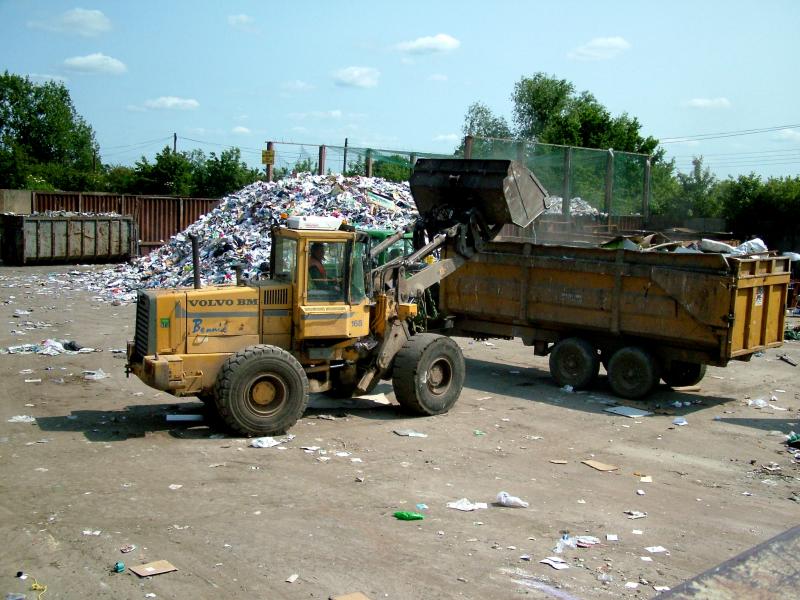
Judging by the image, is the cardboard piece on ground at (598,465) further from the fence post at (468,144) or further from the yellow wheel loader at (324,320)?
the fence post at (468,144)

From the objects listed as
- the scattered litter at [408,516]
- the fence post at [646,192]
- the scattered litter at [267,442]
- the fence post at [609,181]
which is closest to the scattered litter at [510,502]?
the scattered litter at [408,516]

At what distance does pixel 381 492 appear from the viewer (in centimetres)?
714

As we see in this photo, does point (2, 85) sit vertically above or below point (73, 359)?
above

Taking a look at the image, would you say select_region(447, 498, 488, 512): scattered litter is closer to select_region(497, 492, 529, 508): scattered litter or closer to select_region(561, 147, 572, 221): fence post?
select_region(497, 492, 529, 508): scattered litter

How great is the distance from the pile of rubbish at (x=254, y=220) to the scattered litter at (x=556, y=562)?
14551 mm

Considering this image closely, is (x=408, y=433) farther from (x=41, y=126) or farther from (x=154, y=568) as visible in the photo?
(x=41, y=126)

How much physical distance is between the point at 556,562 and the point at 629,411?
5204mm

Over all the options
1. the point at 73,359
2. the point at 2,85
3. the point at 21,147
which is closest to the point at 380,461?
the point at 73,359

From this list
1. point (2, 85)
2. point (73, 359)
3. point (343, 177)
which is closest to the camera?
point (73, 359)

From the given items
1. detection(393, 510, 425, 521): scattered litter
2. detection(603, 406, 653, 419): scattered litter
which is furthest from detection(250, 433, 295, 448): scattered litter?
detection(603, 406, 653, 419): scattered litter

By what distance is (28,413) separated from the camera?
9422 millimetres

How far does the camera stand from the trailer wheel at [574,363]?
11.6 metres

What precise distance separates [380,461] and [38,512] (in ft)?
10.1

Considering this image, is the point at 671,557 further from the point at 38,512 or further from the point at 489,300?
the point at 489,300
